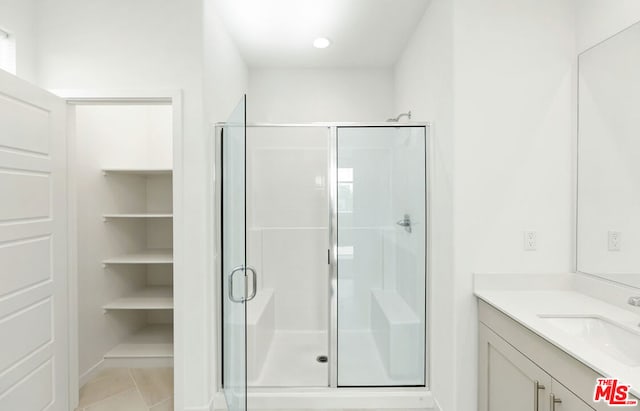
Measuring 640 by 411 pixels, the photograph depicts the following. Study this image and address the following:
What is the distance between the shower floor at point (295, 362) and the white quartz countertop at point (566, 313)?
142cm

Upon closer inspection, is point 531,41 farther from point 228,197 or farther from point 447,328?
point 228,197

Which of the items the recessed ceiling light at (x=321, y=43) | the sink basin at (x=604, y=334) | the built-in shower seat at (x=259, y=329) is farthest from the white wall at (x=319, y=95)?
the sink basin at (x=604, y=334)

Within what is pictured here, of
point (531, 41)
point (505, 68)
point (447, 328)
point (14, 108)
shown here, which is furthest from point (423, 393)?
point (14, 108)

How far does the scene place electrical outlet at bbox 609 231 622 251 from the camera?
1.82m

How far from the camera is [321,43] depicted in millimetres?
3238

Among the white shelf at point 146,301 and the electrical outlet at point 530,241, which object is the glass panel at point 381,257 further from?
the white shelf at point 146,301

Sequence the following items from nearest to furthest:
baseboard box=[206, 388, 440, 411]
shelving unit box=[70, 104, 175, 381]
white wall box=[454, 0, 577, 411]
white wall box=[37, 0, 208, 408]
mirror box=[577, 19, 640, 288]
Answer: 1. mirror box=[577, 19, 640, 288]
2. white wall box=[454, 0, 577, 411]
3. white wall box=[37, 0, 208, 408]
4. baseboard box=[206, 388, 440, 411]
5. shelving unit box=[70, 104, 175, 381]

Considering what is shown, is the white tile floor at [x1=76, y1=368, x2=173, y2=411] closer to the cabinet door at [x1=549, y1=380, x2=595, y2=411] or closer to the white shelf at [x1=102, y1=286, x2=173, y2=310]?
the white shelf at [x1=102, y1=286, x2=173, y2=310]

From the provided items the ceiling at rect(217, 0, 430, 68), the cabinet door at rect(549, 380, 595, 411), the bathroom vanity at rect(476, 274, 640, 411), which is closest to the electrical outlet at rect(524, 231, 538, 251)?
the bathroom vanity at rect(476, 274, 640, 411)

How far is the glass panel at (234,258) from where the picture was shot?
1.96 meters

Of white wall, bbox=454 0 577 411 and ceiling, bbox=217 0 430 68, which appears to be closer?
white wall, bbox=454 0 577 411

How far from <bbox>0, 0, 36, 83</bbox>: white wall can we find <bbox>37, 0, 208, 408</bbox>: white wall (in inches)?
2.1

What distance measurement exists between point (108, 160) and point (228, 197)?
1729 mm

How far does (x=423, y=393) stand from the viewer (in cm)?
254
